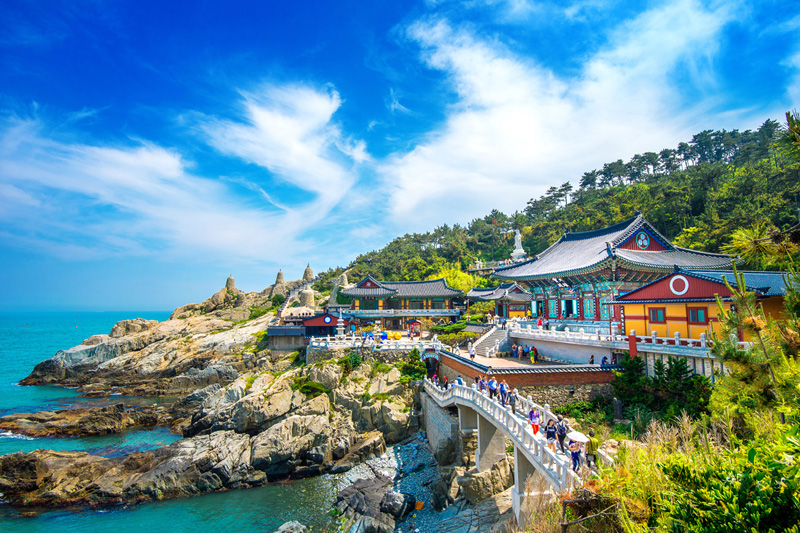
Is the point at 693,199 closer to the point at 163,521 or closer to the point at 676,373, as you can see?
the point at 676,373

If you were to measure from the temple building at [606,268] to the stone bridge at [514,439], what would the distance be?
35.3ft

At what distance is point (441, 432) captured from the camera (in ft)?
85.6

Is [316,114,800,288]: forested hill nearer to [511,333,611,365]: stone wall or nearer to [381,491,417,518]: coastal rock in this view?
[511,333,611,365]: stone wall

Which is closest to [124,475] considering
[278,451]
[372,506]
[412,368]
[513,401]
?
[278,451]

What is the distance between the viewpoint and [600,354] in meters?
25.1

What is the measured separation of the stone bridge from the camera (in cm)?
1254

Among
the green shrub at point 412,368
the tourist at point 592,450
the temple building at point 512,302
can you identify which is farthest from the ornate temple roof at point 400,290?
the tourist at point 592,450

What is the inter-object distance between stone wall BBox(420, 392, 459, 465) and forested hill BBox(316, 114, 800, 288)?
1927 cm

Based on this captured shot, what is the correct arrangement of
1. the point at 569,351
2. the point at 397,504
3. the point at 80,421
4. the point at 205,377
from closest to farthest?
the point at 397,504 → the point at 569,351 → the point at 80,421 → the point at 205,377

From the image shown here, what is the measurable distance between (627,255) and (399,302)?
108 ft

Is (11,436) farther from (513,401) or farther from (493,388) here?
(513,401)

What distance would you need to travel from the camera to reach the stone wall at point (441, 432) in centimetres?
2438

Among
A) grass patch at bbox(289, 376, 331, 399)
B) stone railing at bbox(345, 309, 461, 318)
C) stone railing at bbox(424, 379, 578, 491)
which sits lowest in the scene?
grass patch at bbox(289, 376, 331, 399)

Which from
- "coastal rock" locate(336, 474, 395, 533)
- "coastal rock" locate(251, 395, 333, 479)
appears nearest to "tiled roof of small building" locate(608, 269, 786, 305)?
"coastal rock" locate(336, 474, 395, 533)
